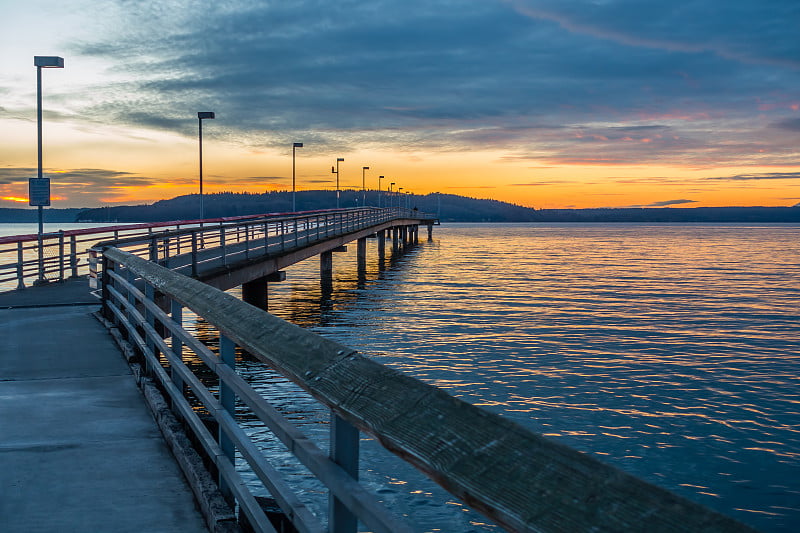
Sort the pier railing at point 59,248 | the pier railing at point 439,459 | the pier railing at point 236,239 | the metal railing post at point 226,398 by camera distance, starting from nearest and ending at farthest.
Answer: the pier railing at point 439,459, the metal railing post at point 226,398, the pier railing at point 236,239, the pier railing at point 59,248

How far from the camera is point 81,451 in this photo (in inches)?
196

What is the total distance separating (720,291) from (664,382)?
2482 cm

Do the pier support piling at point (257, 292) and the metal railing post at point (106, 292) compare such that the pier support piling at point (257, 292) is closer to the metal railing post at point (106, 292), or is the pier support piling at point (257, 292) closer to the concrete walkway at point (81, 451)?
the metal railing post at point (106, 292)

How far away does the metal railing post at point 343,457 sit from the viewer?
2014mm

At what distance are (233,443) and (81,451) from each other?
184cm

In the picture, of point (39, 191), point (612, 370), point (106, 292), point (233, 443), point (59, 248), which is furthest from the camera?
point (39, 191)

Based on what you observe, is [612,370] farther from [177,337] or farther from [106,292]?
[177,337]

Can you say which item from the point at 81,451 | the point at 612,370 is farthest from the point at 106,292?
the point at 612,370

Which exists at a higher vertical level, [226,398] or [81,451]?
[226,398]

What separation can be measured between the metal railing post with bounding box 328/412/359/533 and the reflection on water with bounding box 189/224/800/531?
739 cm

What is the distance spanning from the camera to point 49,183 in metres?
22.5

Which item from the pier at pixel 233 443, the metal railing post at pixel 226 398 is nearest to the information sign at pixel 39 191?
the pier at pixel 233 443

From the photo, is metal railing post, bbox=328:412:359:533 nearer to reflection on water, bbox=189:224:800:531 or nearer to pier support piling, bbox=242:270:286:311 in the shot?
reflection on water, bbox=189:224:800:531

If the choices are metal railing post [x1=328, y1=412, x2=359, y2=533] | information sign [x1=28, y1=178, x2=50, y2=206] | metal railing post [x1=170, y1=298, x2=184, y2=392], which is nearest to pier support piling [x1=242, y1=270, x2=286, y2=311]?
information sign [x1=28, y1=178, x2=50, y2=206]
